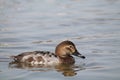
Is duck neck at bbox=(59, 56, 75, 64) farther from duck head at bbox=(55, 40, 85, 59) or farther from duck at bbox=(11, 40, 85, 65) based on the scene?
duck head at bbox=(55, 40, 85, 59)

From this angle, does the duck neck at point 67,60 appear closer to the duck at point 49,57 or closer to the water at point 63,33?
the duck at point 49,57

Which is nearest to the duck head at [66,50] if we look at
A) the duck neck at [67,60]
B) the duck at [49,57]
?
the duck at [49,57]

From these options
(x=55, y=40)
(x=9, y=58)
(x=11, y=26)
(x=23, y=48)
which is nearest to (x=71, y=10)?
(x=11, y=26)

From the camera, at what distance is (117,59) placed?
13.0 metres

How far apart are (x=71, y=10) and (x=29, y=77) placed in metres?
11.8

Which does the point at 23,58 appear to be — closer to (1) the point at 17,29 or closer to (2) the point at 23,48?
(2) the point at 23,48

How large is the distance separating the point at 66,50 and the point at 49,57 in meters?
0.65

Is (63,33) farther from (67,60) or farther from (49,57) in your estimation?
(49,57)

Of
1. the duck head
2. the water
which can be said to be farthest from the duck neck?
the water

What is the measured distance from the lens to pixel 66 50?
13.1 metres

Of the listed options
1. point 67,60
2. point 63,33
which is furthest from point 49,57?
point 63,33

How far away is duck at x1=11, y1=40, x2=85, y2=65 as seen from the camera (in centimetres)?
1268

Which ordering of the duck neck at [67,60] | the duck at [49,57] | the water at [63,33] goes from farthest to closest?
1. the duck neck at [67,60]
2. the duck at [49,57]
3. the water at [63,33]

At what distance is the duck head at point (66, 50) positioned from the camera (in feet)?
42.7
